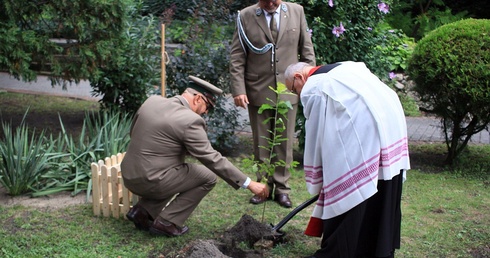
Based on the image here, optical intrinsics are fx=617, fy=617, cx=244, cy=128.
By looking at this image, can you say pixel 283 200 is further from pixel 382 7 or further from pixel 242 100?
pixel 382 7

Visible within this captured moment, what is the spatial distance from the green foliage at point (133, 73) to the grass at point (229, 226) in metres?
2.15

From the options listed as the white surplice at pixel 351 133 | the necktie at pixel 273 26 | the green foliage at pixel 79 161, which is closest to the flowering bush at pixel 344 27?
the necktie at pixel 273 26

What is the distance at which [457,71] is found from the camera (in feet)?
21.6

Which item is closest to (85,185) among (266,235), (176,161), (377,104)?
(176,161)

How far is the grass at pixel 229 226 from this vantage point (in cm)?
471

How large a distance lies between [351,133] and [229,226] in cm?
172

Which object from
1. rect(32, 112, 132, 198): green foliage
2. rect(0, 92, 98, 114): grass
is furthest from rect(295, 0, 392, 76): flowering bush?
rect(0, 92, 98, 114): grass

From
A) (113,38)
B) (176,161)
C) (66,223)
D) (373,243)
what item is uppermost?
(113,38)

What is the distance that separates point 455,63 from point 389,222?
299cm

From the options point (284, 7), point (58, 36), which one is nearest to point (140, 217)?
point (284, 7)

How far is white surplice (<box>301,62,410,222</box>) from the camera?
13.1ft

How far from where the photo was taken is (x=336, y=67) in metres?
4.20

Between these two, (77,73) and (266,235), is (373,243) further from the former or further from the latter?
(77,73)

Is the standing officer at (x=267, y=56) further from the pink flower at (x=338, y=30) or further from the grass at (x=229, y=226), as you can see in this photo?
the pink flower at (x=338, y=30)
